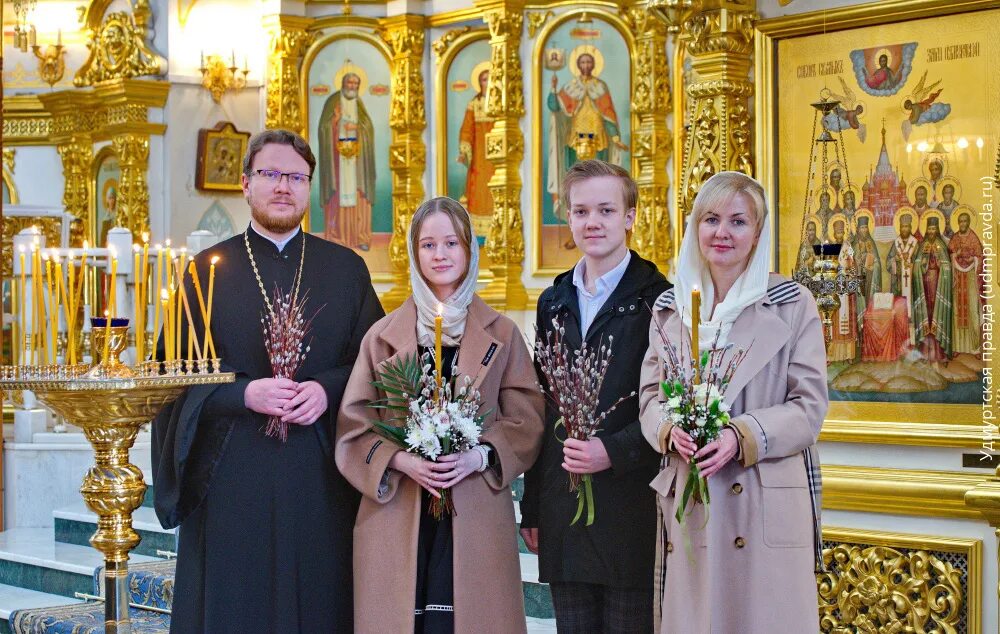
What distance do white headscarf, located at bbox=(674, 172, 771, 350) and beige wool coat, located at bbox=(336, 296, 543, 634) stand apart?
2.04 feet

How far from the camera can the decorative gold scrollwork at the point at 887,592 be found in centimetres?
488

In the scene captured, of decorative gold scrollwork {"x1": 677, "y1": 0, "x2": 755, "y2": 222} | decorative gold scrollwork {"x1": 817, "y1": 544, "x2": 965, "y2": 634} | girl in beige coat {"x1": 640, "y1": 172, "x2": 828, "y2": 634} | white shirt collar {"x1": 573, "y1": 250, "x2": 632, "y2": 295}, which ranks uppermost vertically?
decorative gold scrollwork {"x1": 677, "y1": 0, "x2": 755, "y2": 222}

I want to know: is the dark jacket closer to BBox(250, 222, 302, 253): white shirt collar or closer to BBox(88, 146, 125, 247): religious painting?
BBox(250, 222, 302, 253): white shirt collar

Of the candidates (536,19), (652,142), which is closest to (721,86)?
(652,142)

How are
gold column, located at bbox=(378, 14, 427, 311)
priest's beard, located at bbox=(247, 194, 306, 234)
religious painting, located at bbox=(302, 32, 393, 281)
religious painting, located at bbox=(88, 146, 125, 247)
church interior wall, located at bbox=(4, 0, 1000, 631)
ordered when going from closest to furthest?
priest's beard, located at bbox=(247, 194, 306, 234) → church interior wall, located at bbox=(4, 0, 1000, 631) → gold column, located at bbox=(378, 14, 427, 311) → religious painting, located at bbox=(302, 32, 393, 281) → religious painting, located at bbox=(88, 146, 125, 247)

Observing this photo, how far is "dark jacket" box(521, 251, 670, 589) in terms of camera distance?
366cm

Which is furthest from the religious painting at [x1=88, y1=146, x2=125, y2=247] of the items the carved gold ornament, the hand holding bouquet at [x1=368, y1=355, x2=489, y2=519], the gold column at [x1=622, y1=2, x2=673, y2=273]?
the hand holding bouquet at [x1=368, y1=355, x2=489, y2=519]

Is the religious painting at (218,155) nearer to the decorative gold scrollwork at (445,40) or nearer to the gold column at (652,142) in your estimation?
the decorative gold scrollwork at (445,40)

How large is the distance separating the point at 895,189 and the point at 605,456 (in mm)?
2121

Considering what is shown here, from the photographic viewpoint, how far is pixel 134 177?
11250 mm

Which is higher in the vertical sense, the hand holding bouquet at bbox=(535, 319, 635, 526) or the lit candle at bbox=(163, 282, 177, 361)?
the lit candle at bbox=(163, 282, 177, 361)

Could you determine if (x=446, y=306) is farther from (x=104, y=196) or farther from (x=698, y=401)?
(x=104, y=196)

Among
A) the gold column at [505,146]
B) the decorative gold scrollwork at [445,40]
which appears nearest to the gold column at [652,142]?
the gold column at [505,146]

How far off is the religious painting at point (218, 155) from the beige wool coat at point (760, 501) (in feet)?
27.8
